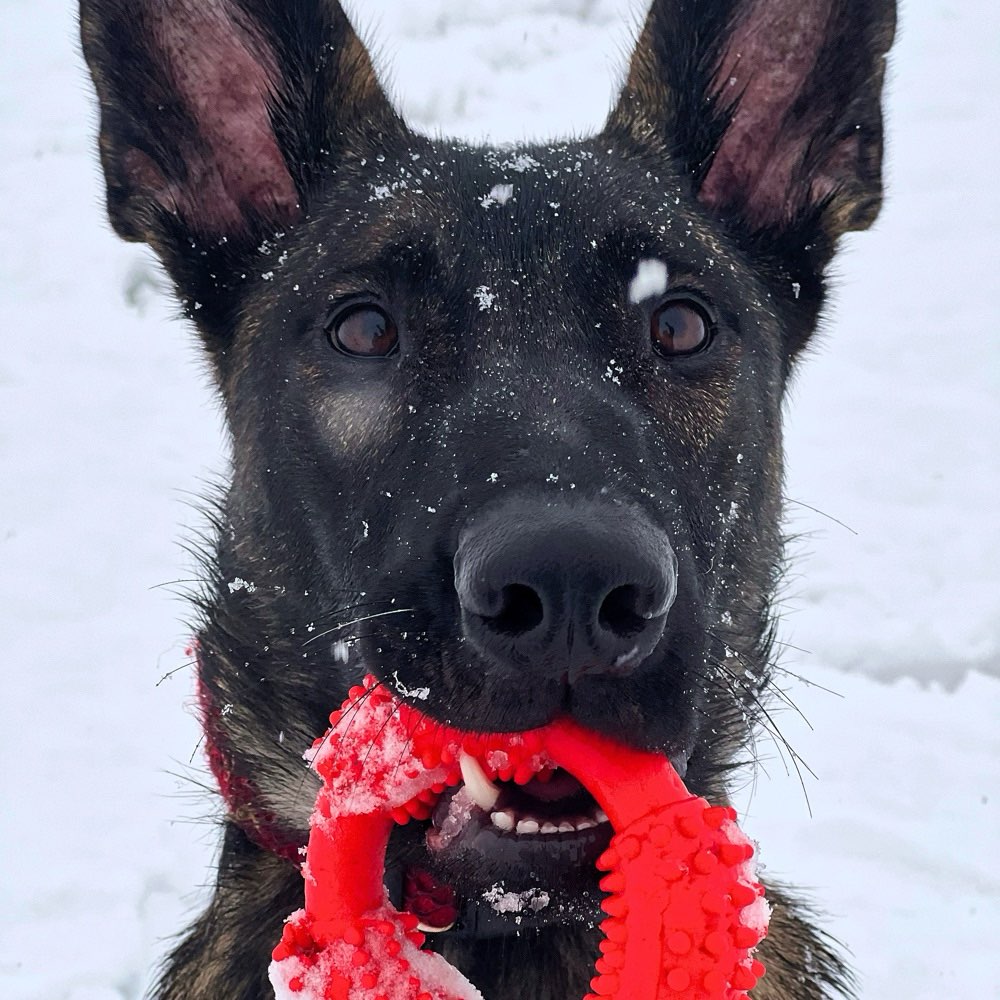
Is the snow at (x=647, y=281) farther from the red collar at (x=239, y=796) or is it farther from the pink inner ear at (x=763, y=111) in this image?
the red collar at (x=239, y=796)

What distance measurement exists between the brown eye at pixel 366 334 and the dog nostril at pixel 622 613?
0.97 m

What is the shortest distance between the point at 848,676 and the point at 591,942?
2830 mm

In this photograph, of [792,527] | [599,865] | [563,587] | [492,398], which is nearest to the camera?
[563,587]

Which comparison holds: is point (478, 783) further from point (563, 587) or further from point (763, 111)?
point (763, 111)

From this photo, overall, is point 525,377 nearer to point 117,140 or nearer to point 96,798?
point 117,140

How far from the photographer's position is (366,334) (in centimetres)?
284

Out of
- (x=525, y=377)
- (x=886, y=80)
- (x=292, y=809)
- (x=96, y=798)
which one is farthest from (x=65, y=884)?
(x=886, y=80)

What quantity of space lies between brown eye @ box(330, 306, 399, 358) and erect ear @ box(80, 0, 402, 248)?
590 mm

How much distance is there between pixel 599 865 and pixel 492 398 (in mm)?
931

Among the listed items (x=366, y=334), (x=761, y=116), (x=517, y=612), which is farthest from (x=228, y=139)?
(x=517, y=612)

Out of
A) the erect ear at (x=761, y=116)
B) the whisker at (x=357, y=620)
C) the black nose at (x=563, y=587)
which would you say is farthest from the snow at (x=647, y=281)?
the whisker at (x=357, y=620)

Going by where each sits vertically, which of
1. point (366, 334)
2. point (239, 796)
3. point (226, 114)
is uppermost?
point (226, 114)

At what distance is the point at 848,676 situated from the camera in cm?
550

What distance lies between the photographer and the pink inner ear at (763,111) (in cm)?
331
